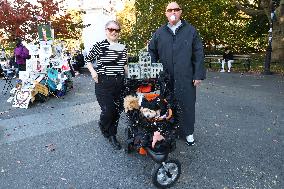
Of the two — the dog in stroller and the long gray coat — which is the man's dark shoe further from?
the long gray coat

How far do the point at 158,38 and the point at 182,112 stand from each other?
4.27 feet

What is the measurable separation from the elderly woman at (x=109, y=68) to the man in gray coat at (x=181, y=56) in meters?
0.63

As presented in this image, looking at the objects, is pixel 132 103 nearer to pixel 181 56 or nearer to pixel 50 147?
pixel 181 56

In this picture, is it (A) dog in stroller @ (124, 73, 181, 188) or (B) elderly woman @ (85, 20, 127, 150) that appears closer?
(A) dog in stroller @ (124, 73, 181, 188)

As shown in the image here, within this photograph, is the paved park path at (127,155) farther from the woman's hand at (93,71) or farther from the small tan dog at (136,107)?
the woman's hand at (93,71)

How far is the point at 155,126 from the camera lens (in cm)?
430

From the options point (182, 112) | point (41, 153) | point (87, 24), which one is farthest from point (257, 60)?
point (41, 153)

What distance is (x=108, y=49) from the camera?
4.84 m

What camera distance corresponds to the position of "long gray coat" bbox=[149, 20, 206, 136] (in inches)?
193

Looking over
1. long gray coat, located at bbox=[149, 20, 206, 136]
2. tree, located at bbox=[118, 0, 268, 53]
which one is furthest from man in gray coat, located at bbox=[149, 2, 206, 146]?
tree, located at bbox=[118, 0, 268, 53]

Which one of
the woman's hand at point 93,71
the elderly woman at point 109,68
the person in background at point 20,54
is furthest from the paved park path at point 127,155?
the person in background at point 20,54

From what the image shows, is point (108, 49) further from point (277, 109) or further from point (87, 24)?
point (87, 24)

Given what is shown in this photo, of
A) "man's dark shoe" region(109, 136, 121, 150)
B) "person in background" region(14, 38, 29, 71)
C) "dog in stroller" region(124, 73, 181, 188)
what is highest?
"person in background" region(14, 38, 29, 71)

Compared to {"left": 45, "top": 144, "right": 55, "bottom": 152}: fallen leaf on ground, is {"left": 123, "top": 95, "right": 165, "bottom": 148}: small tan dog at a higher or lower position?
higher
